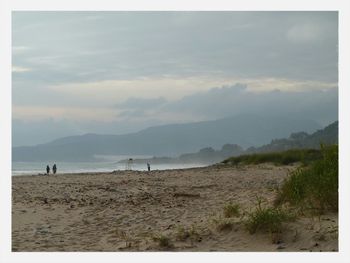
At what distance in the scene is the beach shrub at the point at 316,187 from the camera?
9781 mm

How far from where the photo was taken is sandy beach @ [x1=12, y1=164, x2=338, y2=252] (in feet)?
28.2

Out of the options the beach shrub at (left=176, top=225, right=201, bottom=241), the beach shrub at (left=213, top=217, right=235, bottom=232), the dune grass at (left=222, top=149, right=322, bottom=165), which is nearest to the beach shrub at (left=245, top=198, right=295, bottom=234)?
the beach shrub at (left=213, top=217, right=235, bottom=232)

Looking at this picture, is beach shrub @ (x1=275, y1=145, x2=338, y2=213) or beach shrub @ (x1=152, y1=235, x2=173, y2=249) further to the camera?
beach shrub @ (x1=275, y1=145, x2=338, y2=213)

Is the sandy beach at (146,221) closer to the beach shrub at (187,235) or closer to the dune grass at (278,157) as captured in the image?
the beach shrub at (187,235)

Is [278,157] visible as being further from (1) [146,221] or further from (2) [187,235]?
(2) [187,235]

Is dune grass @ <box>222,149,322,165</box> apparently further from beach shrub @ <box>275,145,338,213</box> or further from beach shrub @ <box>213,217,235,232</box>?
beach shrub @ <box>213,217,235,232</box>

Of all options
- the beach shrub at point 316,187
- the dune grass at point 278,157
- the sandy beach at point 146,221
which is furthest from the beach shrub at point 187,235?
the dune grass at point 278,157

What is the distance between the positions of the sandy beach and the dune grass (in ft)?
39.1

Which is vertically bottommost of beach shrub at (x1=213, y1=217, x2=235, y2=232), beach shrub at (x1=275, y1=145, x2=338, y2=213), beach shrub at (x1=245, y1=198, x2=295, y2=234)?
beach shrub at (x1=213, y1=217, x2=235, y2=232)

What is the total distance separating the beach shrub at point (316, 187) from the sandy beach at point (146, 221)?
0.36 meters

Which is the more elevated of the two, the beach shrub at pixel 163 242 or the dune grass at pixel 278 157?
the dune grass at pixel 278 157

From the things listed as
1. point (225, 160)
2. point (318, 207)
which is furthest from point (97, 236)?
point (225, 160)

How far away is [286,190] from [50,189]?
826cm
